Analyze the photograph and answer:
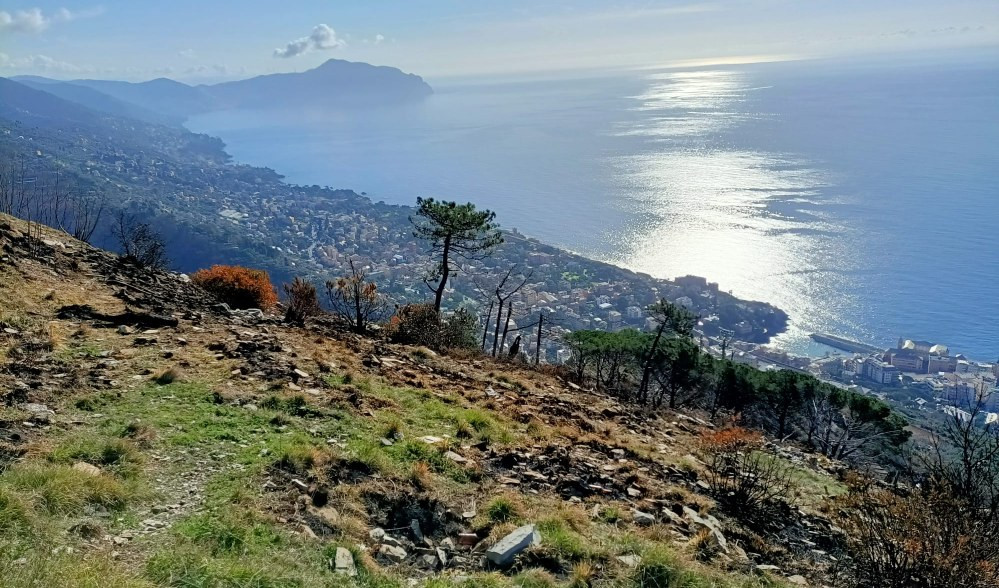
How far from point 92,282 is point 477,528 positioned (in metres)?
11.1

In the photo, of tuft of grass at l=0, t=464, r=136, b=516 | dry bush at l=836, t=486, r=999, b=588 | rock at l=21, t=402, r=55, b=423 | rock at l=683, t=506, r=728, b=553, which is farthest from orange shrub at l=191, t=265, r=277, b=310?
dry bush at l=836, t=486, r=999, b=588

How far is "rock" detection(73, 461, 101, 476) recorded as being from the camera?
16.1ft

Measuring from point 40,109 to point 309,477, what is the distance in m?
229

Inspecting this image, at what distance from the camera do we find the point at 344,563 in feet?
14.6

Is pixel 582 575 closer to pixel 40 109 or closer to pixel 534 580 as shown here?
pixel 534 580

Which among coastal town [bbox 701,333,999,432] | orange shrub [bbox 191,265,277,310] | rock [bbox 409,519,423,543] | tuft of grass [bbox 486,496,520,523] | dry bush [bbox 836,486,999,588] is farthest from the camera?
coastal town [bbox 701,333,999,432]

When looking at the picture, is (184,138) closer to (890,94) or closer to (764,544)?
(764,544)

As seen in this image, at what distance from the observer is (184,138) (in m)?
191

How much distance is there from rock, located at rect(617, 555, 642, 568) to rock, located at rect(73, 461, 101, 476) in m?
4.72

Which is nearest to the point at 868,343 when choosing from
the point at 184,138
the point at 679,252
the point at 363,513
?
the point at 679,252

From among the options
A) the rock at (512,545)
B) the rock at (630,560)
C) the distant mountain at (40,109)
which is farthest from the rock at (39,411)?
the distant mountain at (40,109)

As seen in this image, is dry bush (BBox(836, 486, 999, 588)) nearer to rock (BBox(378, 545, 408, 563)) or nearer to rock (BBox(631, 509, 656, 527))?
rock (BBox(631, 509, 656, 527))

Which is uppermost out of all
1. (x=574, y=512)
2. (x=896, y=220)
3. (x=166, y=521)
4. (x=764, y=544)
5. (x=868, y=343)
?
(x=166, y=521)

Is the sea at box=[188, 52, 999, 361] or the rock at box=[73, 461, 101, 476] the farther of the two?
the sea at box=[188, 52, 999, 361]
